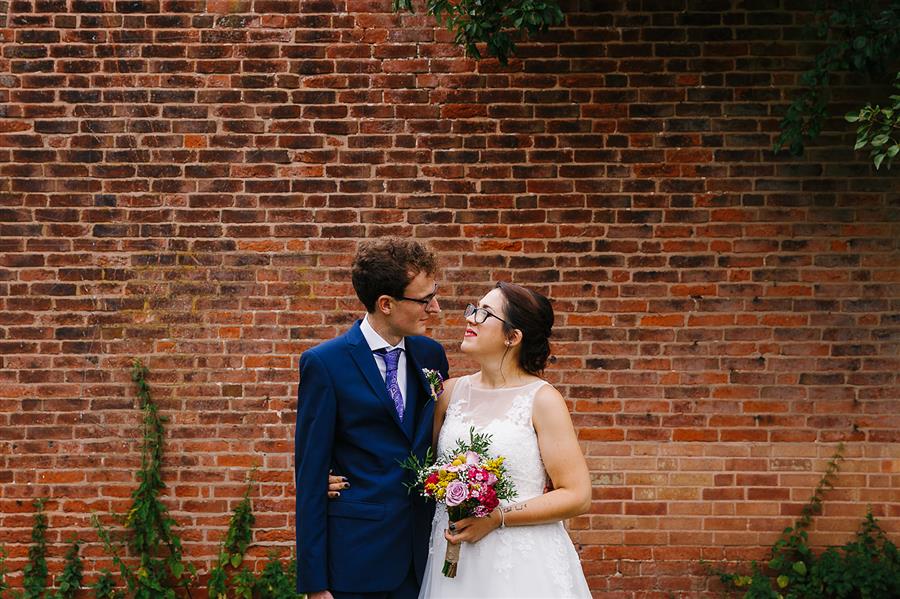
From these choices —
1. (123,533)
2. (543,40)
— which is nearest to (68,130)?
(123,533)

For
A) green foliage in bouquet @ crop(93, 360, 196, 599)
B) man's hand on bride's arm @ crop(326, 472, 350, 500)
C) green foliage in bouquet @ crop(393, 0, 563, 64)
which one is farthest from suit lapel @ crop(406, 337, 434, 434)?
green foliage in bouquet @ crop(93, 360, 196, 599)

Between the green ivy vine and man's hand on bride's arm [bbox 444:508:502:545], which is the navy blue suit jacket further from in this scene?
the green ivy vine

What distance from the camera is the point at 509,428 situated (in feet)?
10.6

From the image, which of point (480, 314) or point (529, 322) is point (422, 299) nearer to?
point (480, 314)

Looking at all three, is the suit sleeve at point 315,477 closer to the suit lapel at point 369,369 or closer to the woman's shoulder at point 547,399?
the suit lapel at point 369,369

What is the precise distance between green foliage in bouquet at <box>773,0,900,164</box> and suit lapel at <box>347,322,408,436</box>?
9.32 ft

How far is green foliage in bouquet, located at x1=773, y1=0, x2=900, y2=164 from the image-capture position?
4.38 metres

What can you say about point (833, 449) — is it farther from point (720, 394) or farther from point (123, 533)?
point (123, 533)

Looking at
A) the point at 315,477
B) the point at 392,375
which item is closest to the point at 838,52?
the point at 392,375

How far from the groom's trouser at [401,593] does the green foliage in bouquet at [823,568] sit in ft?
8.01

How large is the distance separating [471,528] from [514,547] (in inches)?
11.0

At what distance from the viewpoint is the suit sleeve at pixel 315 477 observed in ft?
10.1

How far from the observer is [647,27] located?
5039mm

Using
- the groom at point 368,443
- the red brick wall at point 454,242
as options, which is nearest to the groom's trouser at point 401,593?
the groom at point 368,443
